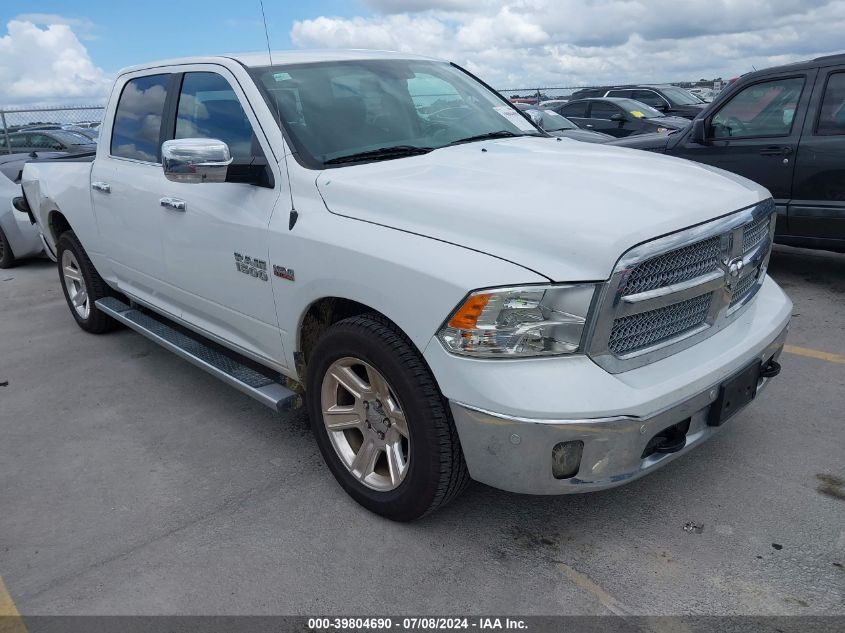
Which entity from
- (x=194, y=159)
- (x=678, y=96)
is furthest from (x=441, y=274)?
(x=678, y=96)

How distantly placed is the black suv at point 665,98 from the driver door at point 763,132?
10887 mm

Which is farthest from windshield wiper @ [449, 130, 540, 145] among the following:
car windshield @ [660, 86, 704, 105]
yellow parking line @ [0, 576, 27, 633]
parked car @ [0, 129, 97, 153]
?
car windshield @ [660, 86, 704, 105]

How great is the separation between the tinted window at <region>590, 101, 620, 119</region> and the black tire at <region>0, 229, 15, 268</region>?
35.9 ft

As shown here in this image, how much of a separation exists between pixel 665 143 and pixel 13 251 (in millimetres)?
7117

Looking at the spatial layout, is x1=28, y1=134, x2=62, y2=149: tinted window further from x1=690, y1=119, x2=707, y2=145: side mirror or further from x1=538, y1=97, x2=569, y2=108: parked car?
x1=690, y1=119, x2=707, y2=145: side mirror

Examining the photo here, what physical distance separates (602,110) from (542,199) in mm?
13346

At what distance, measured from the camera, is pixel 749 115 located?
245 inches

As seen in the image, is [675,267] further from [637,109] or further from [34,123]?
[34,123]

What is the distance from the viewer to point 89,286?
17.3 ft

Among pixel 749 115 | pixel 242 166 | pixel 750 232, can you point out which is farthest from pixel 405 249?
pixel 749 115

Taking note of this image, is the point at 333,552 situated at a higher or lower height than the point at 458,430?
lower

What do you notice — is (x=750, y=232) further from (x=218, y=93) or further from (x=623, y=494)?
(x=218, y=93)

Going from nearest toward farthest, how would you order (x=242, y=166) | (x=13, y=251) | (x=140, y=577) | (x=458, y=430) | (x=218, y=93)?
(x=458, y=430) < (x=140, y=577) < (x=242, y=166) < (x=218, y=93) < (x=13, y=251)

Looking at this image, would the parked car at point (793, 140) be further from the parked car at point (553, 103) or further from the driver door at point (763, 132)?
the parked car at point (553, 103)
